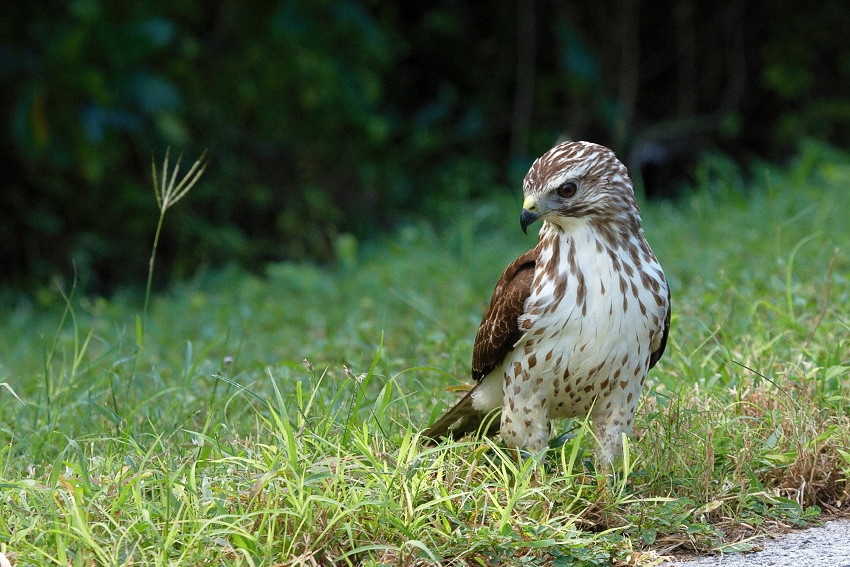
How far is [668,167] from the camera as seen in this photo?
10344 millimetres

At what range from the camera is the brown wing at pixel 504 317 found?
3.30m

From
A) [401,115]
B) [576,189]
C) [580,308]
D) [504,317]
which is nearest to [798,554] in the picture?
[580,308]

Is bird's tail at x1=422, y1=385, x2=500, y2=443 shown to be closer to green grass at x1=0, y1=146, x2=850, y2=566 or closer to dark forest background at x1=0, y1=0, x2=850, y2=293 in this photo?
green grass at x1=0, y1=146, x2=850, y2=566

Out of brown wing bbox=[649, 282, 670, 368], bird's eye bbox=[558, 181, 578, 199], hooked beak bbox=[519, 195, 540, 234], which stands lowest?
brown wing bbox=[649, 282, 670, 368]

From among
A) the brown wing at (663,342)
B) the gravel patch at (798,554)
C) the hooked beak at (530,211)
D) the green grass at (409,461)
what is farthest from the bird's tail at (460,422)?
the gravel patch at (798,554)

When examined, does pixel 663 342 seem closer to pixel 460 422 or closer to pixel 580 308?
pixel 580 308

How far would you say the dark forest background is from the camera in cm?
890

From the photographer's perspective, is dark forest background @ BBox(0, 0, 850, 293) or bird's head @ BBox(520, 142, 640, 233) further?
dark forest background @ BBox(0, 0, 850, 293)

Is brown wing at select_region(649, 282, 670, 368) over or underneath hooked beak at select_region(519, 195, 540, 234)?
underneath

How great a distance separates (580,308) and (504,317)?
271 mm

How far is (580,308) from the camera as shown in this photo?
3.17 m

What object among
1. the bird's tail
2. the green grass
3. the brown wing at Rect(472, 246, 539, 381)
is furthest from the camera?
the bird's tail

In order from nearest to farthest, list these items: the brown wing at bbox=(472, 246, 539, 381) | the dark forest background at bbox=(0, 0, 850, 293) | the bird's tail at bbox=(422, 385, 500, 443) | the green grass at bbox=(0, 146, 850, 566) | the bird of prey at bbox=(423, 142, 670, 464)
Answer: the green grass at bbox=(0, 146, 850, 566) → the bird of prey at bbox=(423, 142, 670, 464) → the brown wing at bbox=(472, 246, 539, 381) → the bird's tail at bbox=(422, 385, 500, 443) → the dark forest background at bbox=(0, 0, 850, 293)

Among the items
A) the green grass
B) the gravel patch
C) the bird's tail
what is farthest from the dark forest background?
the gravel patch
